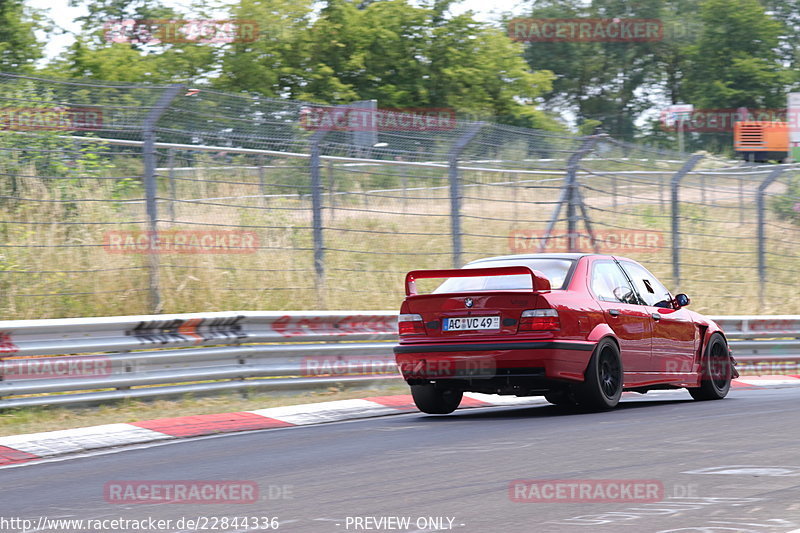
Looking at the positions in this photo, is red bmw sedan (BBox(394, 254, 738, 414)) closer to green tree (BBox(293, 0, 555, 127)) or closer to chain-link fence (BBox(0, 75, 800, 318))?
chain-link fence (BBox(0, 75, 800, 318))

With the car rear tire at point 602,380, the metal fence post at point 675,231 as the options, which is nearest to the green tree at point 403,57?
the metal fence post at point 675,231

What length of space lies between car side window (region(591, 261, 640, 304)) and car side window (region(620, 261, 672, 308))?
19 centimetres

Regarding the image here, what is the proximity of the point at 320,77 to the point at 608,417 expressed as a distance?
109 ft

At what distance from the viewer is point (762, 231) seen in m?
19.0

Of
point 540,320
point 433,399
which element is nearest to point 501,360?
point 540,320

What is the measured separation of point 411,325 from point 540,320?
1226 mm

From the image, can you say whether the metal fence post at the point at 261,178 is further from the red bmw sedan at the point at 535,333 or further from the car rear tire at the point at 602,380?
the car rear tire at the point at 602,380

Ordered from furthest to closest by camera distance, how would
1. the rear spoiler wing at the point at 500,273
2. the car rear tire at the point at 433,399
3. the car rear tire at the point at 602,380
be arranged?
1. the car rear tire at the point at 433,399
2. the car rear tire at the point at 602,380
3. the rear spoiler wing at the point at 500,273

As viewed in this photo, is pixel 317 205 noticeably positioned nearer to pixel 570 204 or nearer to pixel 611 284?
pixel 611 284

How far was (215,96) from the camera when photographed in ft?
40.4

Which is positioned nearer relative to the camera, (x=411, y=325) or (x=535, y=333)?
(x=535, y=333)

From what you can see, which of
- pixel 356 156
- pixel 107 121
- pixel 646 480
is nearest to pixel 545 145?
pixel 356 156

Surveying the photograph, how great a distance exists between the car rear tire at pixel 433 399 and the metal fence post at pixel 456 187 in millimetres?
3744

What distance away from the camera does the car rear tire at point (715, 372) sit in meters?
11.6
